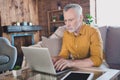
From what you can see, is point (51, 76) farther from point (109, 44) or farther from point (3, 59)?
point (3, 59)

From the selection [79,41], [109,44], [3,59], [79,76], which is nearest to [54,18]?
[3,59]

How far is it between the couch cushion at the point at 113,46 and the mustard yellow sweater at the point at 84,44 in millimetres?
842

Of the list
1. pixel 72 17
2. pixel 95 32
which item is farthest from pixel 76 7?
pixel 95 32

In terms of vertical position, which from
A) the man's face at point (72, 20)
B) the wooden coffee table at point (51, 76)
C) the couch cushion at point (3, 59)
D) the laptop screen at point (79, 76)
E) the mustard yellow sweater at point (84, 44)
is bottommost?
the couch cushion at point (3, 59)

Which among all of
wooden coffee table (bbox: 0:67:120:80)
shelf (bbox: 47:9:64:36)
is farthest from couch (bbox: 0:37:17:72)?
shelf (bbox: 47:9:64:36)

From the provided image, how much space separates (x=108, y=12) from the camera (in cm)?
Result: 484

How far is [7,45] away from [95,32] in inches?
97.3

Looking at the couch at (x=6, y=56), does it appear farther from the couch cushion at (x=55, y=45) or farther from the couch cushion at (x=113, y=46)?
the couch cushion at (x=113, y=46)

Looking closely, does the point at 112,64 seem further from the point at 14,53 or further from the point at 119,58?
the point at 14,53

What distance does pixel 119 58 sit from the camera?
2.45 metres

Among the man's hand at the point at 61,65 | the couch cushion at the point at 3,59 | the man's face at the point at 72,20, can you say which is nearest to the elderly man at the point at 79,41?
the man's face at the point at 72,20

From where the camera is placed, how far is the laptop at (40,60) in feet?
4.25

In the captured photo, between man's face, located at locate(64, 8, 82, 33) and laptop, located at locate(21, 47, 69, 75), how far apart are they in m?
0.46

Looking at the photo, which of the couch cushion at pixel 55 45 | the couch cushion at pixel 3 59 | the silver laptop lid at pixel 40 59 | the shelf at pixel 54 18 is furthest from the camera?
the shelf at pixel 54 18
